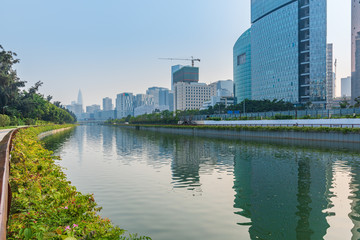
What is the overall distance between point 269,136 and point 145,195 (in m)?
41.8

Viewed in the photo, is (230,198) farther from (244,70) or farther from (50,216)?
(244,70)

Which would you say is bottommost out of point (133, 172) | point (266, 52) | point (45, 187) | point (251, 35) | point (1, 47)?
point (133, 172)

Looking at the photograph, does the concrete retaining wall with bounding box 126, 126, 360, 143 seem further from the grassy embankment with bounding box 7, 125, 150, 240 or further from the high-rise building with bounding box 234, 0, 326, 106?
the high-rise building with bounding box 234, 0, 326, 106

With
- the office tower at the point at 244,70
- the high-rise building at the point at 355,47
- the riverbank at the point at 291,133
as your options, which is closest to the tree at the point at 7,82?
the riverbank at the point at 291,133

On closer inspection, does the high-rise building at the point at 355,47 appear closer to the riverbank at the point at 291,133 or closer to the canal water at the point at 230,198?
the riverbank at the point at 291,133

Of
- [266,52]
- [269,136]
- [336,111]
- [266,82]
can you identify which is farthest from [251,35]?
[269,136]

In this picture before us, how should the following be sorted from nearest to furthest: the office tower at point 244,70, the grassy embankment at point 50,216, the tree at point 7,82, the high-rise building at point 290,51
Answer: the grassy embankment at point 50,216 < the tree at point 7,82 < the high-rise building at point 290,51 < the office tower at point 244,70

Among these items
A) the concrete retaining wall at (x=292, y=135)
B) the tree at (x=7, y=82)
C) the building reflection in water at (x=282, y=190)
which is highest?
the tree at (x=7, y=82)

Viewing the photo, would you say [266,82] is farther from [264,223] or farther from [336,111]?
[264,223]

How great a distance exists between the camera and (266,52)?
160 m

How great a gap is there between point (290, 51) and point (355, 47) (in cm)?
5066

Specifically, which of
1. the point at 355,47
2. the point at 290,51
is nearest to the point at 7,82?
the point at 290,51

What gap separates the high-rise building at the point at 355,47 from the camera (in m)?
154

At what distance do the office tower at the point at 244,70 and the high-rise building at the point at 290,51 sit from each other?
14.8 m
